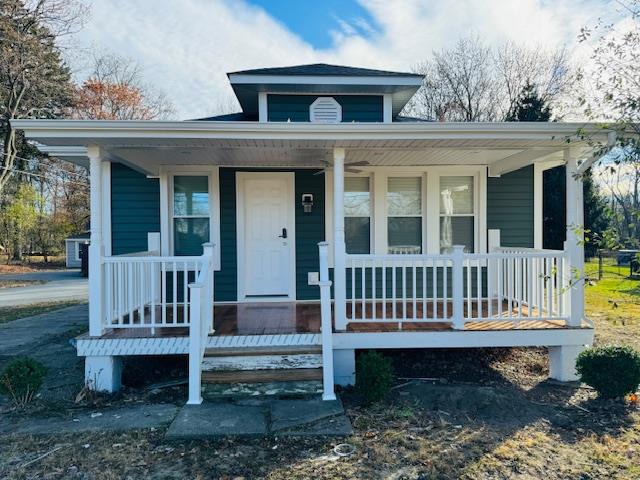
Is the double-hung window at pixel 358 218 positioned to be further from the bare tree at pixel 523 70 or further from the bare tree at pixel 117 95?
the bare tree at pixel 117 95

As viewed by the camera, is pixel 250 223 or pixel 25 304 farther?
pixel 25 304

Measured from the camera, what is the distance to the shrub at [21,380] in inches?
156

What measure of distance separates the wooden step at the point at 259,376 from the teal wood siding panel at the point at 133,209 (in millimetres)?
3215

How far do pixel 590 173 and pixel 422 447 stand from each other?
3.94 meters

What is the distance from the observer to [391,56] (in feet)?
62.7

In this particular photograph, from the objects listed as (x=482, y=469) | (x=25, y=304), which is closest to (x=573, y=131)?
(x=482, y=469)

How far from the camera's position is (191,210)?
650 centimetres

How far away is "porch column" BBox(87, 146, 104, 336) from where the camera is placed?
14.5 feet

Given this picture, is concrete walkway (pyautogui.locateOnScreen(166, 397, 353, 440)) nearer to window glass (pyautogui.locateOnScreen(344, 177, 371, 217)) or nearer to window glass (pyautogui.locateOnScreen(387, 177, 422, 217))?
window glass (pyautogui.locateOnScreen(344, 177, 371, 217))

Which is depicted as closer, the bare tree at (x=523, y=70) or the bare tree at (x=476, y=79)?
the bare tree at (x=523, y=70)

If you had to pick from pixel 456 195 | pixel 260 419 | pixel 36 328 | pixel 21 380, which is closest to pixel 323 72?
pixel 456 195

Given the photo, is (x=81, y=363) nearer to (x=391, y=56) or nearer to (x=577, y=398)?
(x=577, y=398)

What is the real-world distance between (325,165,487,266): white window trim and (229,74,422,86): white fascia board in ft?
5.21

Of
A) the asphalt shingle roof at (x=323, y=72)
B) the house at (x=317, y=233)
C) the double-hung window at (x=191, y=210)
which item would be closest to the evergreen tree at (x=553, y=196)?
the house at (x=317, y=233)
